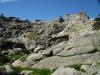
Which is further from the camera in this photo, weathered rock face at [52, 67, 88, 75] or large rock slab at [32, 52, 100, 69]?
large rock slab at [32, 52, 100, 69]

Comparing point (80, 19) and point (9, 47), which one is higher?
point (80, 19)

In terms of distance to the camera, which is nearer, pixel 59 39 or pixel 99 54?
pixel 99 54

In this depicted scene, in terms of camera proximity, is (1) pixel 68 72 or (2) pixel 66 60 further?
(2) pixel 66 60

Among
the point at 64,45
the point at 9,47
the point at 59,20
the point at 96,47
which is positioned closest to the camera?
the point at 96,47

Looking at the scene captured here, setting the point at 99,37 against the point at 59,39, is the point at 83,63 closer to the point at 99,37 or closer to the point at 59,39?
the point at 99,37

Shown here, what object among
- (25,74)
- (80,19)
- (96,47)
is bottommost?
(25,74)

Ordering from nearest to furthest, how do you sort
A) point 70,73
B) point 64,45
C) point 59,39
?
point 70,73, point 64,45, point 59,39

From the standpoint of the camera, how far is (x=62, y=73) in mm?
45094

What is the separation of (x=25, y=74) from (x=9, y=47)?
61.7 metres

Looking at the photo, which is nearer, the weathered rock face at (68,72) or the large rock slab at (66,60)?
the weathered rock face at (68,72)

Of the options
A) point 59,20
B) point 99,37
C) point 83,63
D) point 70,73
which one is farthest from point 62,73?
point 59,20

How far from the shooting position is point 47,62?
56.7 meters

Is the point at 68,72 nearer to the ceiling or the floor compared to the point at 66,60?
nearer to the floor

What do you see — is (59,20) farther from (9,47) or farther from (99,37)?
(99,37)
